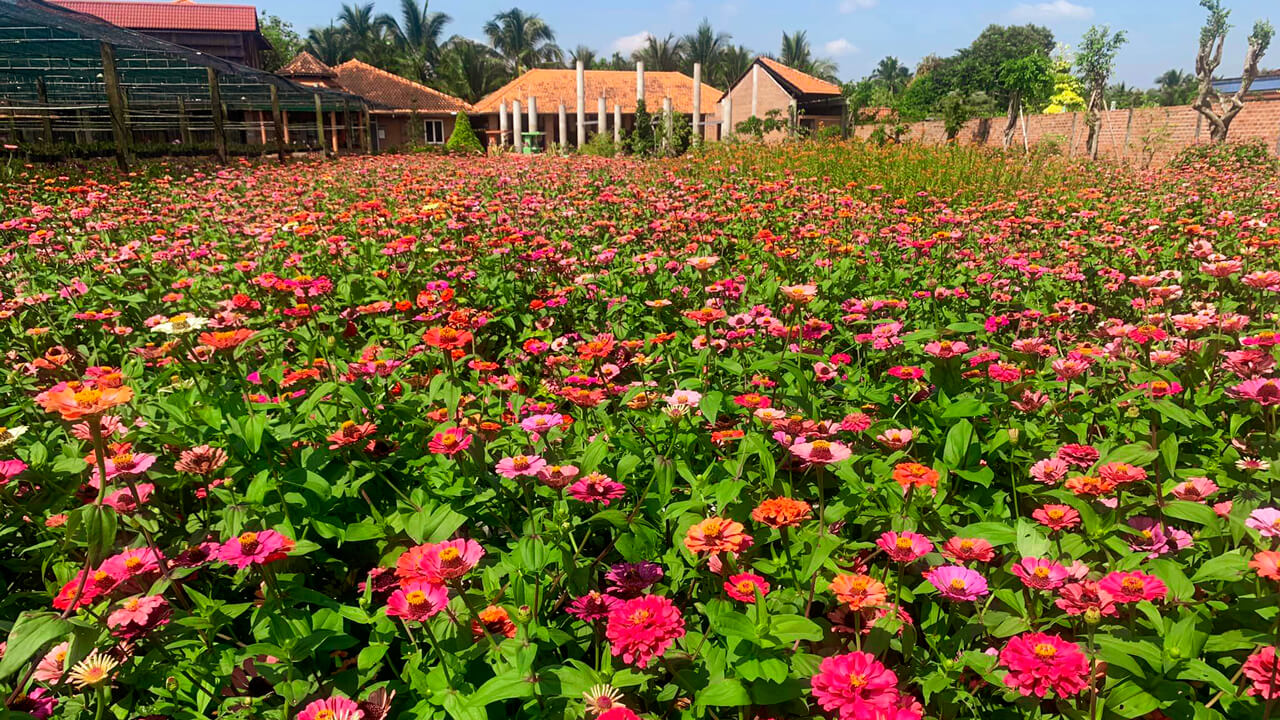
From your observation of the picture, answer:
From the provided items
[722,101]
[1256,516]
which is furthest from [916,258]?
[722,101]

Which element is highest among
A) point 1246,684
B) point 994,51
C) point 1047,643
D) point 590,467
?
point 994,51

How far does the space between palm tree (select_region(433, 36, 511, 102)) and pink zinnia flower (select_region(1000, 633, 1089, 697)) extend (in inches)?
1731

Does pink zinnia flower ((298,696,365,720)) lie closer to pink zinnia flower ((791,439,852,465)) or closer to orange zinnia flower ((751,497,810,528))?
orange zinnia flower ((751,497,810,528))

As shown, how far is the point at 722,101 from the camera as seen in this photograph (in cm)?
3822

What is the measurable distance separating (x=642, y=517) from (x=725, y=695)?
0.54m

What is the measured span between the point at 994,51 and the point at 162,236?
3050 inches

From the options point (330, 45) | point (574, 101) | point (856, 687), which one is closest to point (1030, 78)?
point (574, 101)

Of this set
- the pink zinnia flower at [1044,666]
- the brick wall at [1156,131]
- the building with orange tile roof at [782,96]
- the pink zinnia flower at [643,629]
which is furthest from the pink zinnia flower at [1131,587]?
the building with orange tile roof at [782,96]

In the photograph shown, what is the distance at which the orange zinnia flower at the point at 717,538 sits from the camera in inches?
48.1

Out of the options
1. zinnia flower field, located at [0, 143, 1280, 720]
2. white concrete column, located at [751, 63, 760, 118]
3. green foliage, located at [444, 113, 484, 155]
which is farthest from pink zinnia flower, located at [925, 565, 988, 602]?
white concrete column, located at [751, 63, 760, 118]

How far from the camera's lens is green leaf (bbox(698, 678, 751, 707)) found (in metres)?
1.15

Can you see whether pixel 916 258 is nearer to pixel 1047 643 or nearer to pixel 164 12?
pixel 1047 643

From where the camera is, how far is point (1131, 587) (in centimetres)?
118

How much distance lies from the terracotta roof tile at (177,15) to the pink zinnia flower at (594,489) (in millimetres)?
37401
